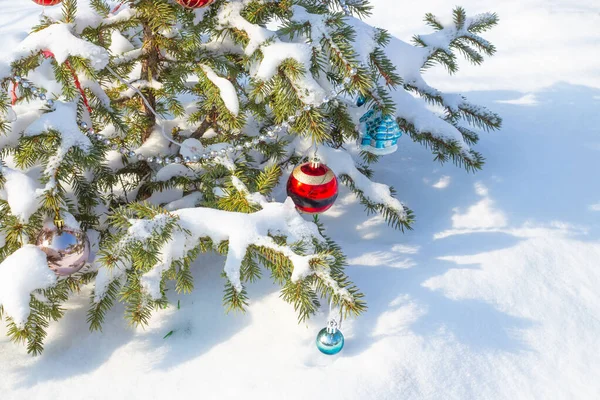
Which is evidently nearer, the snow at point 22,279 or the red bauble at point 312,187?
the snow at point 22,279

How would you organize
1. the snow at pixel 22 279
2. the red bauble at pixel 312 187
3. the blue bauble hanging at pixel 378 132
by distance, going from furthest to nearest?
the blue bauble hanging at pixel 378 132 < the red bauble at pixel 312 187 < the snow at pixel 22 279

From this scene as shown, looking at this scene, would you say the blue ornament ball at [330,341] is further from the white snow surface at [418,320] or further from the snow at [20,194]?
the snow at [20,194]

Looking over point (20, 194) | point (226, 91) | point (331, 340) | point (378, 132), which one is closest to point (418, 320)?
point (331, 340)

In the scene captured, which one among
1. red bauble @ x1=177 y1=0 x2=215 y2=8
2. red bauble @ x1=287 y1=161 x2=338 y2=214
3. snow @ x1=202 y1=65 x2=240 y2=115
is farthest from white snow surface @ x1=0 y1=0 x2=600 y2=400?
red bauble @ x1=177 y1=0 x2=215 y2=8

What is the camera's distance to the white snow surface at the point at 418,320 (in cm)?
131

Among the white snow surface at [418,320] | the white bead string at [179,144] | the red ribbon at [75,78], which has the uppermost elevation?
the red ribbon at [75,78]

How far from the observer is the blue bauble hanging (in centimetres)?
161

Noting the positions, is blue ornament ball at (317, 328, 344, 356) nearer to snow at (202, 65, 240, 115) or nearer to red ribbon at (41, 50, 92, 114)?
snow at (202, 65, 240, 115)

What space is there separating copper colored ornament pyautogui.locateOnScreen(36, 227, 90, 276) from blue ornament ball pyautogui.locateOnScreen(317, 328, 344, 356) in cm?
68

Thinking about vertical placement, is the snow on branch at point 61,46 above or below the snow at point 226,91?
above

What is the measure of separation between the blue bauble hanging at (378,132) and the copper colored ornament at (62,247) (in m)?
0.91

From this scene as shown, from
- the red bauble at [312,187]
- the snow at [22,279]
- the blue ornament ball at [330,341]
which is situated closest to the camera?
the snow at [22,279]

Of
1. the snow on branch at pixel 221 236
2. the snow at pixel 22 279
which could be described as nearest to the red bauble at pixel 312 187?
the snow on branch at pixel 221 236

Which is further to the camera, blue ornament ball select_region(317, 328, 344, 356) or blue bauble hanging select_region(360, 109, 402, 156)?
blue bauble hanging select_region(360, 109, 402, 156)
